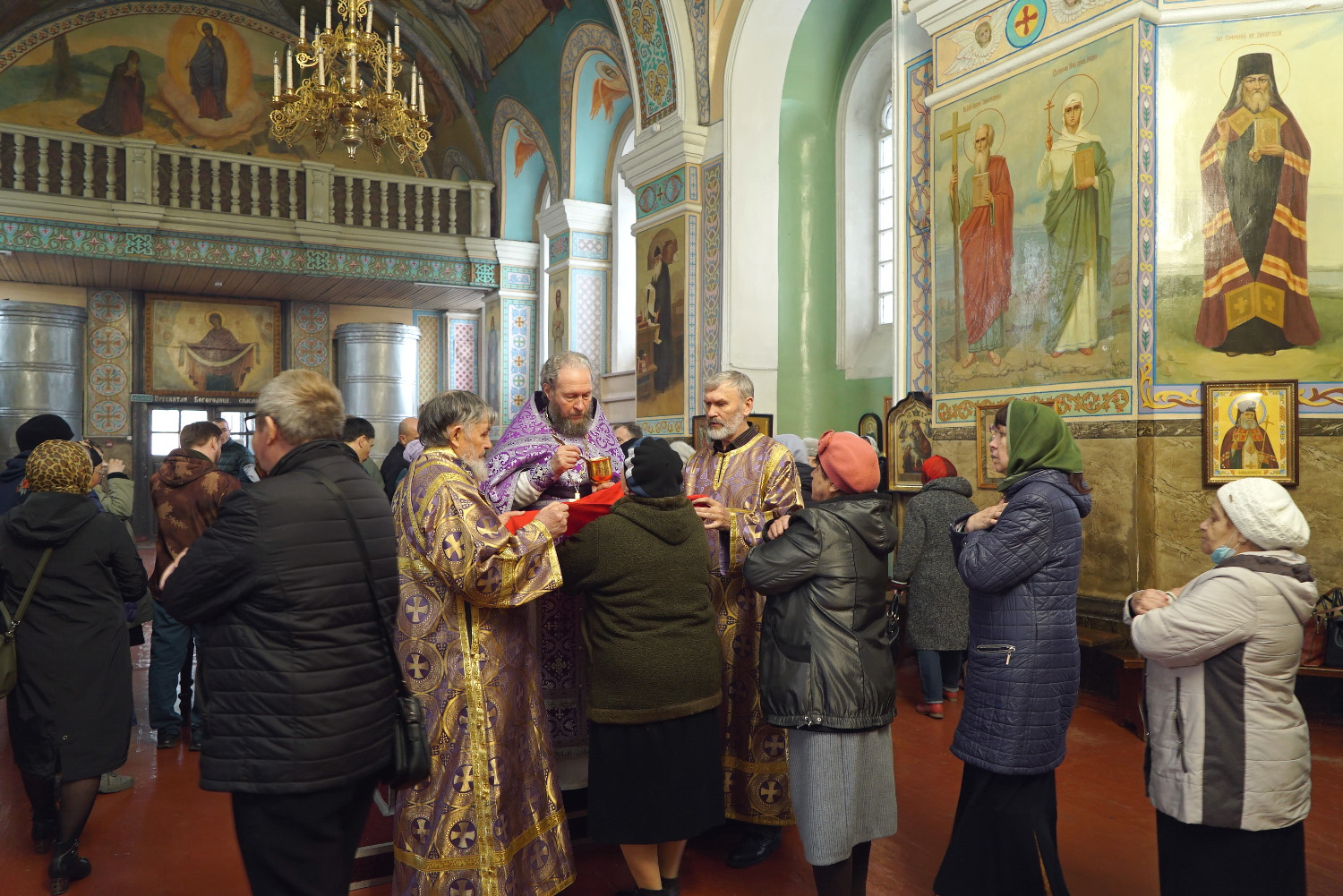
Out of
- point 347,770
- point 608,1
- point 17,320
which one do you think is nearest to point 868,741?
point 347,770

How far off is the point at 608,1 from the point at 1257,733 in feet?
33.2

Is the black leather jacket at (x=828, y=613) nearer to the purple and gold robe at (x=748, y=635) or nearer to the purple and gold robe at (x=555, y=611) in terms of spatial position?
the purple and gold robe at (x=748, y=635)

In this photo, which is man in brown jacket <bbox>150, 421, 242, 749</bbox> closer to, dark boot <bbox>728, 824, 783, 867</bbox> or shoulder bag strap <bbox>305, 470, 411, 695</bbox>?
shoulder bag strap <bbox>305, 470, 411, 695</bbox>

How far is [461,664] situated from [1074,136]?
16.3 feet

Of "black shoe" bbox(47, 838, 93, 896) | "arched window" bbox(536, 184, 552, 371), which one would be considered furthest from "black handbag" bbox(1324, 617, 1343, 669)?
"arched window" bbox(536, 184, 552, 371)

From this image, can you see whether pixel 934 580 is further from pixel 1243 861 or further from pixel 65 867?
pixel 65 867

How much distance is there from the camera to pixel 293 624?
2.16m

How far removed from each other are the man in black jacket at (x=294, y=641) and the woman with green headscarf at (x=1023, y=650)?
5.78 ft

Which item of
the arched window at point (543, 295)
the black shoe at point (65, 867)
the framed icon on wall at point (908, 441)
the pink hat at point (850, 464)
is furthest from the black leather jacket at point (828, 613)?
the arched window at point (543, 295)

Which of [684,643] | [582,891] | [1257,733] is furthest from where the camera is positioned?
[582,891]

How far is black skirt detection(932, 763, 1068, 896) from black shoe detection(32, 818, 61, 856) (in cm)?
344

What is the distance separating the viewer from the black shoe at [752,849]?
360 centimetres

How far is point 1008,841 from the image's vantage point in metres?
2.91

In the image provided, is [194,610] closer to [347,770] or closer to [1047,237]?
[347,770]
